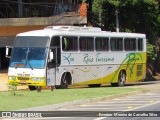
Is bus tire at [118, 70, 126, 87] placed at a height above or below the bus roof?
below

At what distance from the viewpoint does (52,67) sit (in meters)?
25.5

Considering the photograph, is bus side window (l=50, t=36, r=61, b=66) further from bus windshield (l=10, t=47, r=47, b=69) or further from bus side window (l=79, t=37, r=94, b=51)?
bus side window (l=79, t=37, r=94, b=51)

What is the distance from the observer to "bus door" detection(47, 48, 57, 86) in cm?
2517

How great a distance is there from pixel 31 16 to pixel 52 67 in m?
21.0

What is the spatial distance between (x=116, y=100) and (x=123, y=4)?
2008 centimetres

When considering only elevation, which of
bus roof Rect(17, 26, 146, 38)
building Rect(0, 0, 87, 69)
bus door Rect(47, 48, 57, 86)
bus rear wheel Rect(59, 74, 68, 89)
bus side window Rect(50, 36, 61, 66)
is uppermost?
building Rect(0, 0, 87, 69)

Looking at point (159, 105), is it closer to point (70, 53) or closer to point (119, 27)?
point (70, 53)

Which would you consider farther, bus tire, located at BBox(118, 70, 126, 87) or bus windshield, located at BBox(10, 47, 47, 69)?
bus tire, located at BBox(118, 70, 126, 87)

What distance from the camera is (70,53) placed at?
87.4 ft

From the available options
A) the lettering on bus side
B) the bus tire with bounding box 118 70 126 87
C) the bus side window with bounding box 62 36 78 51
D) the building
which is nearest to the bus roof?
the bus side window with bounding box 62 36 78 51

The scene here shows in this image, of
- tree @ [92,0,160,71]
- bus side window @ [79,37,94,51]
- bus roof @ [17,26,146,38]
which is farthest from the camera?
tree @ [92,0,160,71]

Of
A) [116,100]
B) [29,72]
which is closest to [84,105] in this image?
[116,100]

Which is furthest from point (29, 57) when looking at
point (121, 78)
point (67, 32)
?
point (121, 78)

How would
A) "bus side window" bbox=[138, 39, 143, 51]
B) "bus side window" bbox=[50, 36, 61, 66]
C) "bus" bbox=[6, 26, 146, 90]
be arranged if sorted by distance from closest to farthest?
1. "bus" bbox=[6, 26, 146, 90]
2. "bus side window" bbox=[50, 36, 61, 66]
3. "bus side window" bbox=[138, 39, 143, 51]
